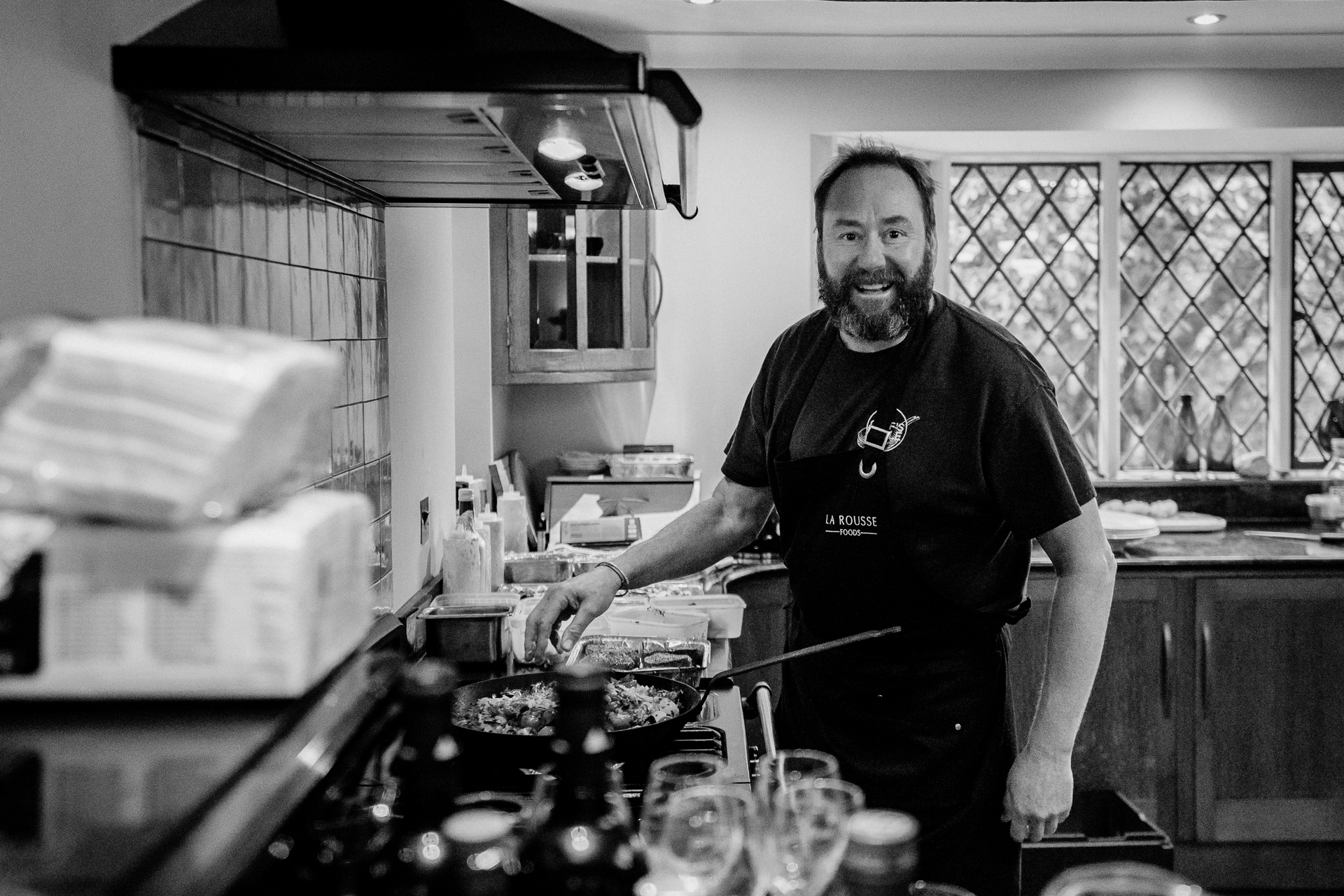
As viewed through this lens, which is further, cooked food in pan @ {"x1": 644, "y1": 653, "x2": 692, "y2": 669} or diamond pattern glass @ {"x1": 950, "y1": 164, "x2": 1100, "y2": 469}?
diamond pattern glass @ {"x1": 950, "y1": 164, "x2": 1100, "y2": 469}

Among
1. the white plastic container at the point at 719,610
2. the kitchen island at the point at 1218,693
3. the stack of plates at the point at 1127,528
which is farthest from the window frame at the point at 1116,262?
the white plastic container at the point at 719,610

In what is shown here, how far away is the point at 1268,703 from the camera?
3689 mm

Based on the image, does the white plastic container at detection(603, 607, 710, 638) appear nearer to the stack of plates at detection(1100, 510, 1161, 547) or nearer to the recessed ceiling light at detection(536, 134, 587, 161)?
the recessed ceiling light at detection(536, 134, 587, 161)

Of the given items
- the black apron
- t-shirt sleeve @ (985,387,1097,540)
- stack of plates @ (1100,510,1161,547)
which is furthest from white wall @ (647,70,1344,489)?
t-shirt sleeve @ (985,387,1097,540)

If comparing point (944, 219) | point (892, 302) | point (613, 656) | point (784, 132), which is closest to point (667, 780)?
point (613, 656)

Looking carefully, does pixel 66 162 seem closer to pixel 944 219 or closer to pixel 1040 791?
pixel 1040 791

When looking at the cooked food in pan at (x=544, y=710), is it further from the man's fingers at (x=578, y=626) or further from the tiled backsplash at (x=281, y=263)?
the tiled backsplash at (x=281, y=263)

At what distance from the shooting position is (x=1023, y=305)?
448 centimetres

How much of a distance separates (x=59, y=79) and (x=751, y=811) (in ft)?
2.91

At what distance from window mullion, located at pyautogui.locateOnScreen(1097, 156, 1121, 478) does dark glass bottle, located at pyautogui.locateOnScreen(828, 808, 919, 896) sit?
394 cm

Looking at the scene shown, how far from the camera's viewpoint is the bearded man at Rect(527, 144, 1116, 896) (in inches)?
78.2

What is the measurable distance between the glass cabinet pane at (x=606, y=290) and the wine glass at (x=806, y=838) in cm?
333

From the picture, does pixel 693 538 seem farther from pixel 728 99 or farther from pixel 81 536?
pixel 728 99

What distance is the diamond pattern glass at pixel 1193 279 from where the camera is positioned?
14.7 feet
